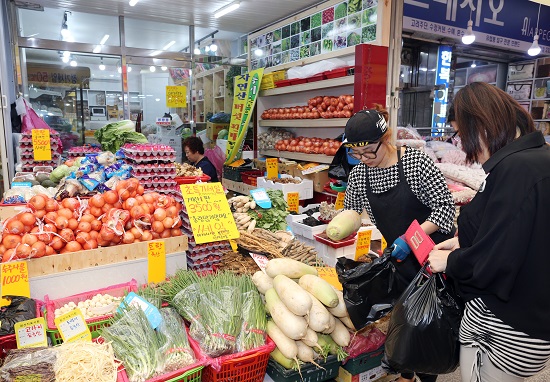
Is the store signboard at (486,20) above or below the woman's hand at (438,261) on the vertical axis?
above

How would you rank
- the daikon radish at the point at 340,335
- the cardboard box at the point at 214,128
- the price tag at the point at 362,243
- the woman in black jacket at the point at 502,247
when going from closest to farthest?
the woman in black jacket at the point at 502,247 < the daikon radish at the point at 340,335 < the price tag at the point at 362,243 < the cardboard box at the point at 214,128

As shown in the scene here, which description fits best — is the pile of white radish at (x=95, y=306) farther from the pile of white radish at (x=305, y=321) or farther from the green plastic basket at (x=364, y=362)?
the green plastic basket at (x=364, y=362)

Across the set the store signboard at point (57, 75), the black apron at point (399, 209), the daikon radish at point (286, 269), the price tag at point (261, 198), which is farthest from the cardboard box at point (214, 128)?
the daikon radish at point (286, 269)

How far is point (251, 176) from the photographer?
6.06 m

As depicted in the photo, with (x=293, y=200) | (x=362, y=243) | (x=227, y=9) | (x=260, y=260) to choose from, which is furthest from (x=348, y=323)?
(x=227, y=9)

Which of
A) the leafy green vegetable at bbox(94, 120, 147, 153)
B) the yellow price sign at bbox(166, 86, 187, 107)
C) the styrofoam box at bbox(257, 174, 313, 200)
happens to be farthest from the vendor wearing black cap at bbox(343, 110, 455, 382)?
the yellow price sign at bbox(166, 86, 187, 107)

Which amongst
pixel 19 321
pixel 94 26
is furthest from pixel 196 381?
pixel 94 26

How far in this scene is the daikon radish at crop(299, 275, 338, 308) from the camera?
1.74 metres

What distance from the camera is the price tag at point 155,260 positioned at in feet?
→ 7.39

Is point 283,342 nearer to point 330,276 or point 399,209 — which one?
point 330,276

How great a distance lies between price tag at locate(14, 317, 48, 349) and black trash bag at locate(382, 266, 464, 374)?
4.80 ft

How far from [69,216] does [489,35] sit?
24.2ft

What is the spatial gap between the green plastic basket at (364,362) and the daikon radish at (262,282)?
50 centimetres

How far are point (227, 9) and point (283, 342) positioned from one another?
6378mm
